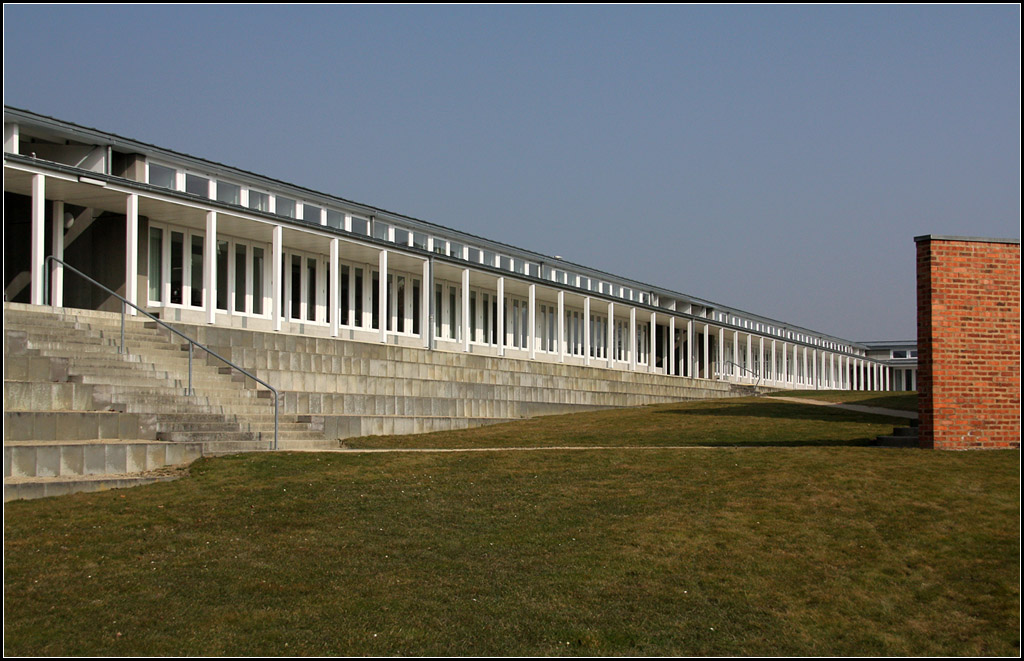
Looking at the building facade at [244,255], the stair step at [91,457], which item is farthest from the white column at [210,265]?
the stair step at [91,457]

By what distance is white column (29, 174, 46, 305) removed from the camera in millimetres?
20109

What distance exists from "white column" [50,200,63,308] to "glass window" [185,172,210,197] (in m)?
3.68

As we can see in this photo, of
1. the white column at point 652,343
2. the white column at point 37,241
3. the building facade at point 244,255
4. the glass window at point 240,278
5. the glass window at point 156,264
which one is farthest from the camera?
the white column at point 652,343

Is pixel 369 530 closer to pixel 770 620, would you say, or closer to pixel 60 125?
pixel 770 620

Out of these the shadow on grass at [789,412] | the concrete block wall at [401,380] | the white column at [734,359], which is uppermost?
the white column at [734,359]

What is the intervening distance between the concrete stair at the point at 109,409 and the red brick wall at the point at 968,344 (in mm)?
10756

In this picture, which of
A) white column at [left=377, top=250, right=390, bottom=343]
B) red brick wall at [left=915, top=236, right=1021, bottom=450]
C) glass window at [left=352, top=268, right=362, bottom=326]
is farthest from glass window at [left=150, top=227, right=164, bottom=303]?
red brick wall at [left=915, top=236, right=1021, bottom=450]

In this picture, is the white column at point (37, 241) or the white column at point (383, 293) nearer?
the white column at point (37, 241)

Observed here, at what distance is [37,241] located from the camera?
796 inches

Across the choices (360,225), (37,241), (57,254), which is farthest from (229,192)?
(37,241)

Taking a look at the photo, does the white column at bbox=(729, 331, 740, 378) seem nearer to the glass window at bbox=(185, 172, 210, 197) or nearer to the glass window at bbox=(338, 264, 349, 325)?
the glass window at bbox=(338, 264, 349, 325)

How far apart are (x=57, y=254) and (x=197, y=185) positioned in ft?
15.6

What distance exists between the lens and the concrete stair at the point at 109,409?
44.6 feet

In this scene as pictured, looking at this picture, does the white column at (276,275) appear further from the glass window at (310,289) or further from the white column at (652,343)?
the white column at (652,343)
